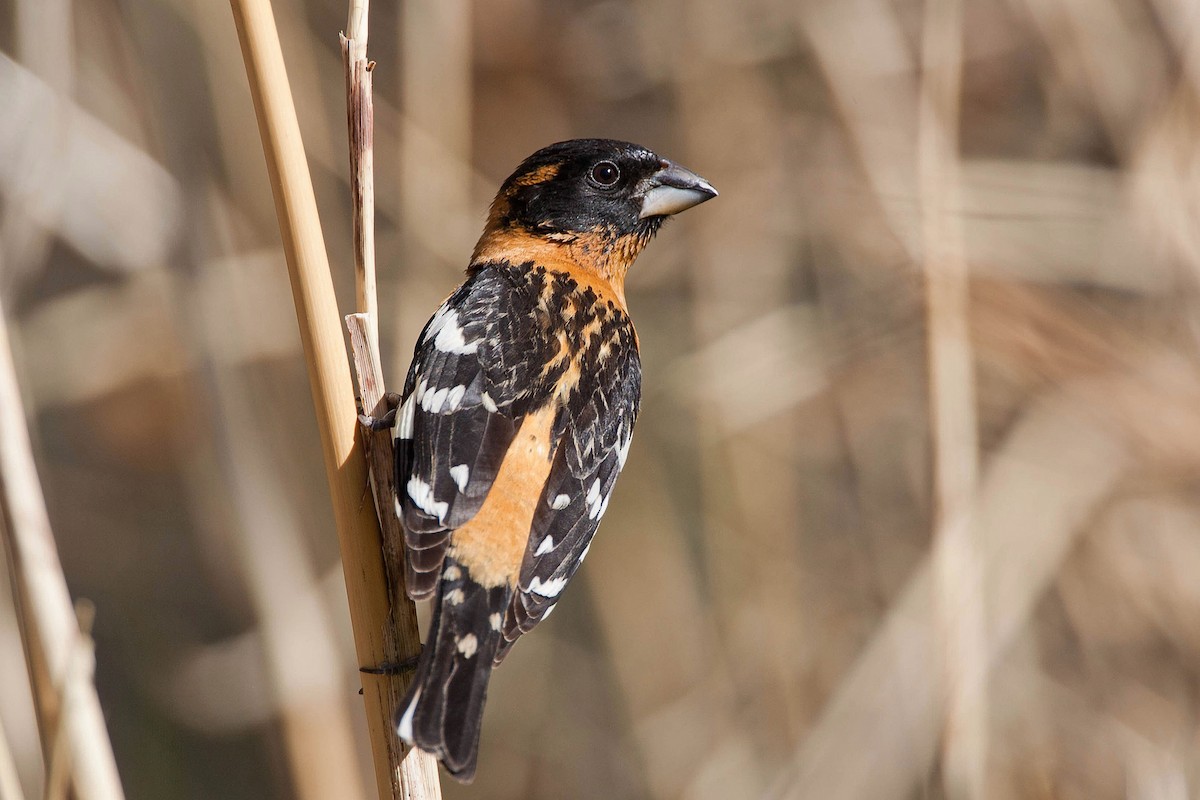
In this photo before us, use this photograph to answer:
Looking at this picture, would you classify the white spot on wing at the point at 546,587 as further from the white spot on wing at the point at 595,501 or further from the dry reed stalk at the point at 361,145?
the dry reed stalk at the point at 361,145

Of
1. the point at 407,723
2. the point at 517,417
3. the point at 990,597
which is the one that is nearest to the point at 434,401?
the point at 517,417

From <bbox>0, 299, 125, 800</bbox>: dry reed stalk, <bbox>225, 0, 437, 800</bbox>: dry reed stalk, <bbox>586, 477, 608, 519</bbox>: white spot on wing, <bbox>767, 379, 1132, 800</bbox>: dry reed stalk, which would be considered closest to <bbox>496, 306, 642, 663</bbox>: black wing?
<bbox>586, 477, 608, 519</bbox>: white spot on wing

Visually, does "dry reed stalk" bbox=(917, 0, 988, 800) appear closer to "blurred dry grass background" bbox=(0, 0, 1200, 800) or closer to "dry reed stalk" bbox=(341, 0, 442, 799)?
"blurred dry grass background" bbox=(0, 0, 1200, 800)

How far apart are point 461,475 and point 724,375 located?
5.85 feet

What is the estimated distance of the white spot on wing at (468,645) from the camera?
1915 millimetres

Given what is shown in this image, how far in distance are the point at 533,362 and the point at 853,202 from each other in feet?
6.40

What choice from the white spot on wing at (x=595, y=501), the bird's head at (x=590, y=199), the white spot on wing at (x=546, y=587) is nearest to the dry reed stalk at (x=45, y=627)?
the white spot on wing at (x=546, y=587)

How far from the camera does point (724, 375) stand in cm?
370

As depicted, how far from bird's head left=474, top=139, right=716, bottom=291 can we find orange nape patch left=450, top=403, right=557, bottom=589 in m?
0.82

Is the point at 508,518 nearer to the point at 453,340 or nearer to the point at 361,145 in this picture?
the point at 453,340

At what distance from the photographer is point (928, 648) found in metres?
3.52

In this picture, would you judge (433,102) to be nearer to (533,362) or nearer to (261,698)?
(533,362)

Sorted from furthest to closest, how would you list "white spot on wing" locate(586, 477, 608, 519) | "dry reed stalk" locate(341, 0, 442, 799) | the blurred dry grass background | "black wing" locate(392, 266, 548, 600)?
the blurred dry grass background → "white spot on wing" locate(586, 477, 608, 519) → "black wing" locate(392, 266, 548, 600) → "dry reed stalk" locate(341, 0, 442, 799)

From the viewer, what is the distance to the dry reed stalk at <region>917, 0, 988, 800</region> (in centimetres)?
271
